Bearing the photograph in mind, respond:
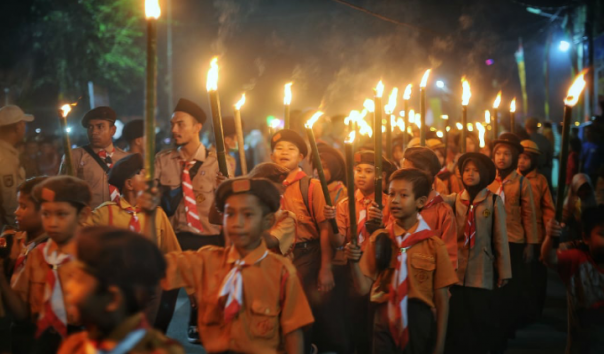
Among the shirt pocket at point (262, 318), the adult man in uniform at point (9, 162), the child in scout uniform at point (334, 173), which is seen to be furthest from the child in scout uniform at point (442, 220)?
the adult man in uniform at point (9, 162)

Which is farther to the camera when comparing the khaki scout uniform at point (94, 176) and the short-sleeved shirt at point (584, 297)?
the khaki scout uniform at point (94, 176)

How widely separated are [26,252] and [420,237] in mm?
2717

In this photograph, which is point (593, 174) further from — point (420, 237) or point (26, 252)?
point (26, 252)

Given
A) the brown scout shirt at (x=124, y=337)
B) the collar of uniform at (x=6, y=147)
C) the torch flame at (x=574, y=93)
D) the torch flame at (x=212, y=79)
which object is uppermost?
the torch flame at (x=212, y=79)

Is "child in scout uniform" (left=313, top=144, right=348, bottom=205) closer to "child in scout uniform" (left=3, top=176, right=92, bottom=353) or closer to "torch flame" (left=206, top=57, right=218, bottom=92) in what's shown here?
"torch flame" (left=206, top=57, right=218, bottom=92)

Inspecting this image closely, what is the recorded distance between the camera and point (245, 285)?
3.56 m

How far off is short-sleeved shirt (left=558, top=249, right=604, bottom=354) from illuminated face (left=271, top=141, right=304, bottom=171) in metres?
2.46

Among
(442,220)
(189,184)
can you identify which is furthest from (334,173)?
(442,220)

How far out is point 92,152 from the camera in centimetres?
670

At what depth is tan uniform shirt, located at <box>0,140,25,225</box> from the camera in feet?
22.9

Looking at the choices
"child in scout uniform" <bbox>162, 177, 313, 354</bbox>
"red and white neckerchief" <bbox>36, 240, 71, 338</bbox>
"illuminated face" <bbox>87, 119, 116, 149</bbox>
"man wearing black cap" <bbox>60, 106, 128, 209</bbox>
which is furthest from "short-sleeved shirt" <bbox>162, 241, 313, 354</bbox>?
"illuminated face" <bbox>87, 119, 116, 149</bbox>

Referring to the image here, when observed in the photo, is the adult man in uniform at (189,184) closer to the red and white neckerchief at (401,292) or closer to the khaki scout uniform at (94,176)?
the khaki scout uniform at (94,176)

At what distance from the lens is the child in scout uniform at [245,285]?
3.54 m

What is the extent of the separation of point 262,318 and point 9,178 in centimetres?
468
